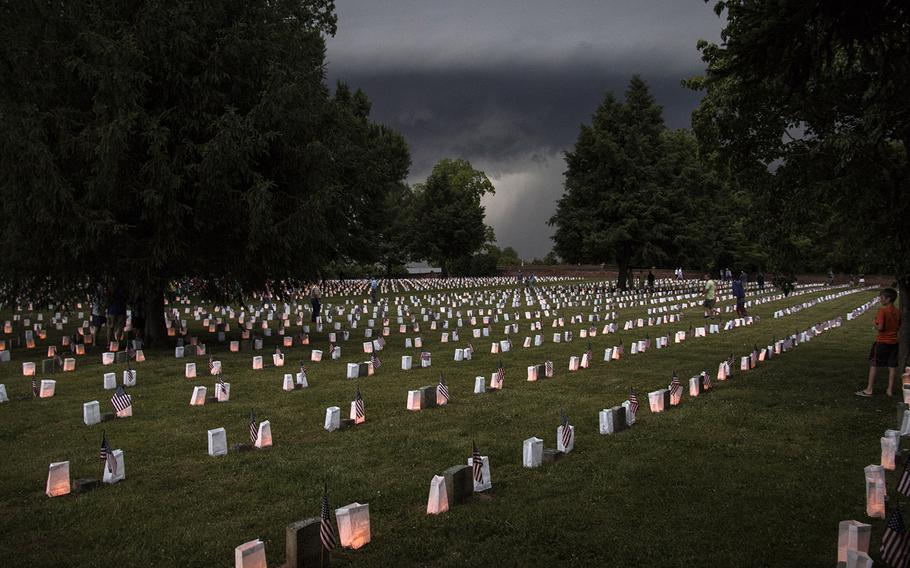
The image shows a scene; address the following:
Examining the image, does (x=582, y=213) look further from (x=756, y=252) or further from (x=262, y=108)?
(x=262, y=108)

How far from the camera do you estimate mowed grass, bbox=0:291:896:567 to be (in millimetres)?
5469

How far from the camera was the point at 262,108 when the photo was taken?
17.7 m

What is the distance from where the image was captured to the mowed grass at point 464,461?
5469 millimetres

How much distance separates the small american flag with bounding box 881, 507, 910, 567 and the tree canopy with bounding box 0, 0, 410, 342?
1475 cm

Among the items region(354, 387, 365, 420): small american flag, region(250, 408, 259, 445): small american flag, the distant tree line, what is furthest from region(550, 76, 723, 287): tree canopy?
region(250, 408, 259, 445): small american flag

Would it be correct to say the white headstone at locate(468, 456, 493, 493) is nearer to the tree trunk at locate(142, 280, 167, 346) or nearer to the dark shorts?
the dark shorts

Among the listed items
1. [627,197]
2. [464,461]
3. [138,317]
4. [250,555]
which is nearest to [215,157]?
[138,317]

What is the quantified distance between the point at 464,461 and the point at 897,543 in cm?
423

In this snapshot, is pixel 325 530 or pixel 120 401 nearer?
pixel 325 530

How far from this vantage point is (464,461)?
7680 mm

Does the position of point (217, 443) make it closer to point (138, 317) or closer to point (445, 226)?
point (138, 317)

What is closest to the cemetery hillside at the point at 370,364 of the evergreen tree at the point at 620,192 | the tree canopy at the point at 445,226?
the evergreen tree at the point at 620,192

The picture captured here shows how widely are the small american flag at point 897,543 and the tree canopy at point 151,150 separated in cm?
1475

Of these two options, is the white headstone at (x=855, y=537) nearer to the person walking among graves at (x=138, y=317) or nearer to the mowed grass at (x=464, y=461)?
the mowed grass at (x=464, y=461)
